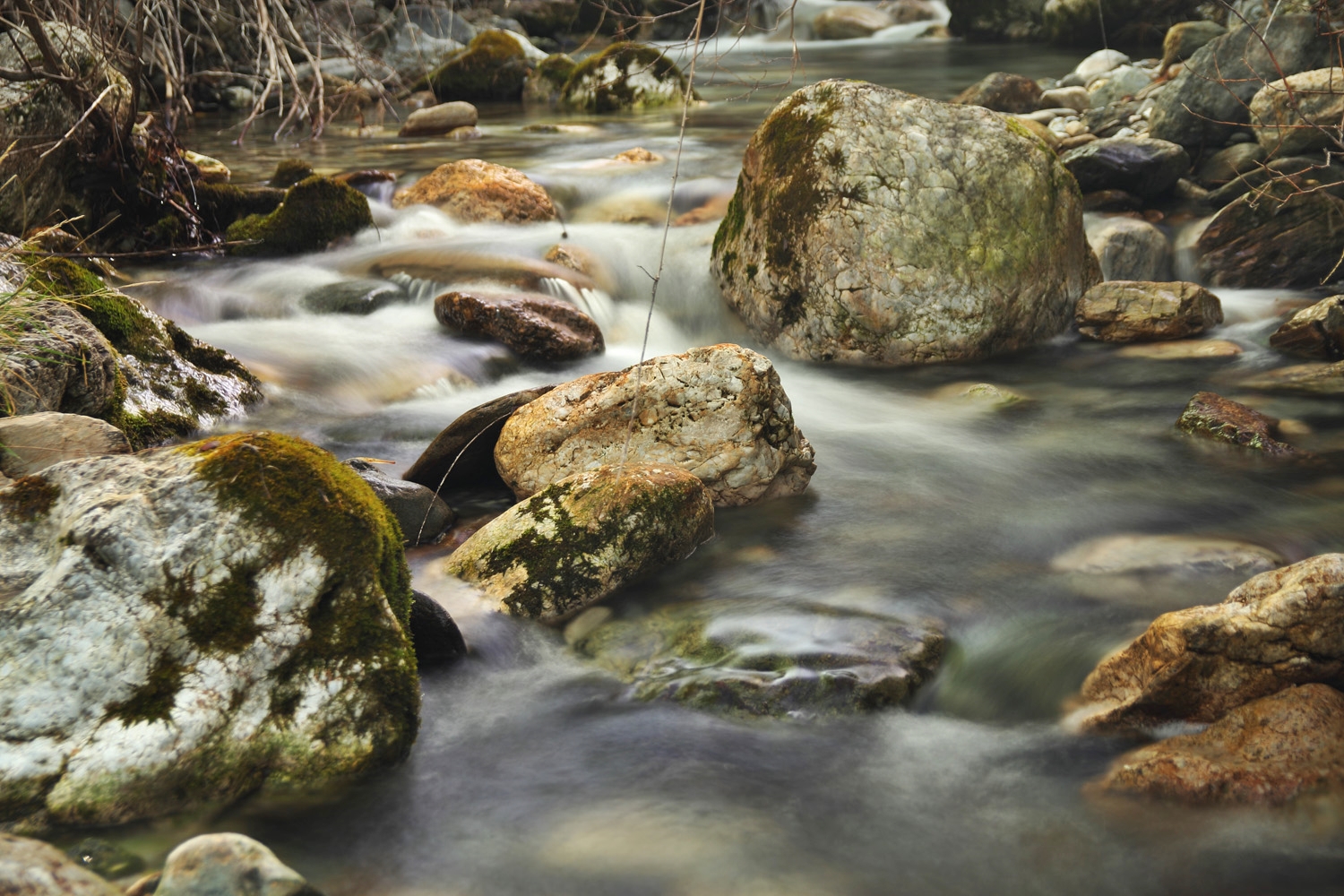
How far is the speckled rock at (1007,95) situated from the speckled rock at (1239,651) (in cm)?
1046

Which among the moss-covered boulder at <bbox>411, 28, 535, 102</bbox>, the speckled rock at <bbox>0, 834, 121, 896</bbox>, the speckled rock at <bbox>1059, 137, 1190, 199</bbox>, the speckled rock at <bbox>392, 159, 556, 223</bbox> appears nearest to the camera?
the speckled rock at <bbox>0, 834, 121, 896</bbox>

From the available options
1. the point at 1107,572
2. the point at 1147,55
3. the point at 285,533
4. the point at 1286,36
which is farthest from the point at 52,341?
the point at 1147,55

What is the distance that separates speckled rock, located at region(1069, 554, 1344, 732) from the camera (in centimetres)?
286

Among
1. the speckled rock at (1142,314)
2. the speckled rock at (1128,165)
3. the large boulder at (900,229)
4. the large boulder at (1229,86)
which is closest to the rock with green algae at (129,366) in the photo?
the large boulder at (900,229)

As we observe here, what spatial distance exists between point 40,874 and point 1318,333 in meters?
7.18

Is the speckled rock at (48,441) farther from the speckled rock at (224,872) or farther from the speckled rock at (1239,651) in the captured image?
the speckled rock at (1239,651)

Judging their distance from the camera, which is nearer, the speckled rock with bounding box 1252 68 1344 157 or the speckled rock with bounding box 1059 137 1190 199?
the speckled rock with bounding box 1252 68 1344 157

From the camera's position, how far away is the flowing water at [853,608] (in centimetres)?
258

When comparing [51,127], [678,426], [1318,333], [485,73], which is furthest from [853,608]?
[485,73]

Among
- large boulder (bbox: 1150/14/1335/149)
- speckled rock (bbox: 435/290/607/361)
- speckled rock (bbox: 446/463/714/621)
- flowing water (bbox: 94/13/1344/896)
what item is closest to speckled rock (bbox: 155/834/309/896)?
flowing water (bbox: 94/13/1344/896)

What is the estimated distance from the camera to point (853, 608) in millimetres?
3785

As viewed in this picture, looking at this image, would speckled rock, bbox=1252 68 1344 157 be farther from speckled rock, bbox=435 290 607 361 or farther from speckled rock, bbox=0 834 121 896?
speckled rock, bbox=0 834 121 896

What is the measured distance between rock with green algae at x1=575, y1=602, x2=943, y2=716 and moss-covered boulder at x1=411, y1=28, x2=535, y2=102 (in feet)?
51.8

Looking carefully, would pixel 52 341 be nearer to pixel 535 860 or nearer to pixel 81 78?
pixel 81 78
